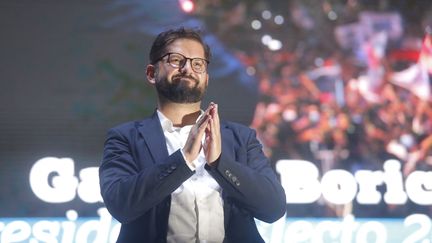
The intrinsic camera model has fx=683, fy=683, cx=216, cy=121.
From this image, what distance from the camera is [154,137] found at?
1.45 m

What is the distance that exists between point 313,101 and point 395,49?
52 cm

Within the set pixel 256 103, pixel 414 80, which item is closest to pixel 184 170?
pixel 256 103

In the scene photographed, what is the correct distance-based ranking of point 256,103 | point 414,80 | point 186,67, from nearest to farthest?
point 186,67 → point 256,103 → point 414,80

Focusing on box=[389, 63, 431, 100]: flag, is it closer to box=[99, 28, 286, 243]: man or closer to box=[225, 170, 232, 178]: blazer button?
box=[99, 28, 286, 243]: man

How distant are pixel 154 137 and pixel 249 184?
0.81ft

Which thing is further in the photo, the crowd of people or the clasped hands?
the crowd of people

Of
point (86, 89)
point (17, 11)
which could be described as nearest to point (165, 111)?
point (86, 89)

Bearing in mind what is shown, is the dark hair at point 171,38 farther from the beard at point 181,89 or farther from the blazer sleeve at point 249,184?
the blazer sleeve at point 249,184

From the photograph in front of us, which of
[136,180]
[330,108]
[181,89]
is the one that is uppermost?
[181,89]

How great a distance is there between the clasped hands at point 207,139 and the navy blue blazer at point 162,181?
0.05 feet

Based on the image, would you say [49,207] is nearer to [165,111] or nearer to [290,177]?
[290,177]

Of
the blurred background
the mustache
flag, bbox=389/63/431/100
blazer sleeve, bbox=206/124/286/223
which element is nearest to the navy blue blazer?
blazer sleeve, bbox=206/124/286/223

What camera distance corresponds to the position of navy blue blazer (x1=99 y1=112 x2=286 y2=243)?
129 cm

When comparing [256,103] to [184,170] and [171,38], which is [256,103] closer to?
[171,38]
